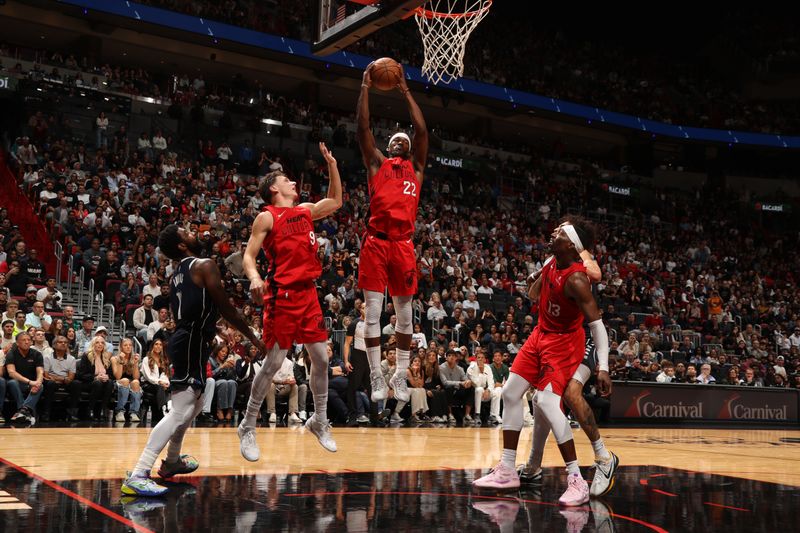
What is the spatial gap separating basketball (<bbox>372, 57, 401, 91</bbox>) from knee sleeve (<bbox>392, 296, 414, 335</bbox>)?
1668mm

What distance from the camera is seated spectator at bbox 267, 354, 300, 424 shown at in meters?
12.3

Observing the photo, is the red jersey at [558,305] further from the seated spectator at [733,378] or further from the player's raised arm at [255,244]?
the seated spectator at [733,378]

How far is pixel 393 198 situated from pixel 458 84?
886 inches

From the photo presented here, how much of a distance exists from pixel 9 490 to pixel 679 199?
3155 centimetres

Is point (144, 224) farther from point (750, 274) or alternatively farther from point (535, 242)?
point (750, 274)

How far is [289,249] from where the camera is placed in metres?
6.14

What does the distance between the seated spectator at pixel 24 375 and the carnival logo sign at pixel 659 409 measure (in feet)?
34.9

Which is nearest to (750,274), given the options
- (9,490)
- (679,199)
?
(679,199)

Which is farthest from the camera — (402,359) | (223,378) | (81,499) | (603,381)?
(223,378)

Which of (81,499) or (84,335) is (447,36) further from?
(84,335)

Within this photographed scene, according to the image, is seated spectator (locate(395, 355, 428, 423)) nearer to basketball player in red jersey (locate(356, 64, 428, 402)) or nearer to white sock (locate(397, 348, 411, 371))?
white sock (locate(397, 348, 411, 371))

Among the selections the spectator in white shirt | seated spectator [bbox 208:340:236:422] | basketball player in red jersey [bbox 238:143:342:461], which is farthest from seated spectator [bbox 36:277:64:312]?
basketball player in red jersey [bbox 238:143:342:461]

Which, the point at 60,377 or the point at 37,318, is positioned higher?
the point at 37,318

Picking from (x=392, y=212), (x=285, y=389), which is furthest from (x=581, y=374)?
(x=285, y=389)
